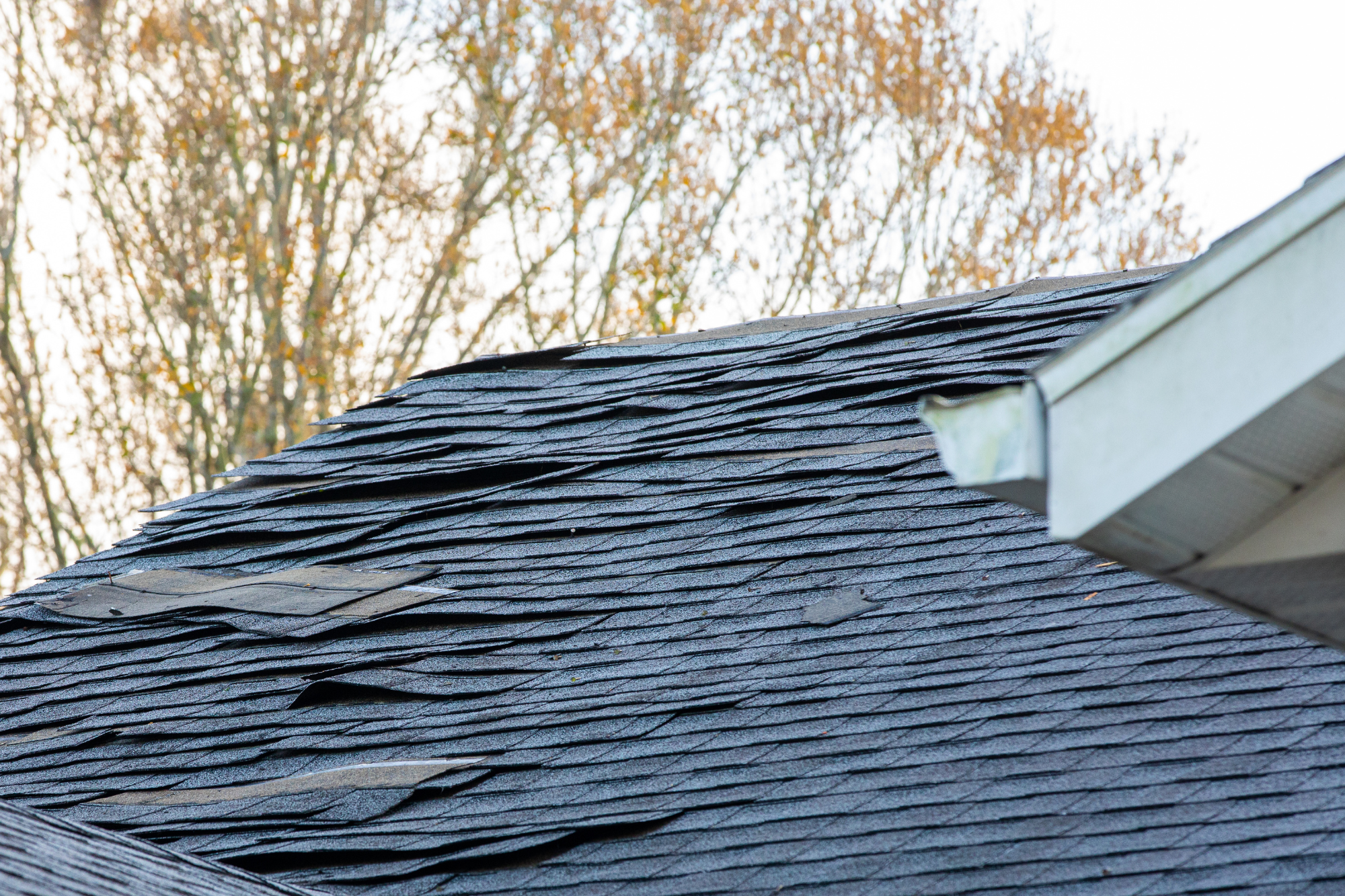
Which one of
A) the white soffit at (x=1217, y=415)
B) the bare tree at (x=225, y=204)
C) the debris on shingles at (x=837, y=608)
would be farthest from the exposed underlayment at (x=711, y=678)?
the bare tree at (x=225, y=204)

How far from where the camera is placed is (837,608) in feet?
12.8

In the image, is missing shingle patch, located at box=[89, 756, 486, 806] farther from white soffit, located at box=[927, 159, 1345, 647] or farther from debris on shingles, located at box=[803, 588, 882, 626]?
white soffit, located at box=[927, 159, 1345, 647]

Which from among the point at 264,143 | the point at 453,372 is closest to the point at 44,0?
the point at 264,143

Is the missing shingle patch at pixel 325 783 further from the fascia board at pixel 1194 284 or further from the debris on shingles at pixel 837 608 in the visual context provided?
the fascia board at pixel 1194 284

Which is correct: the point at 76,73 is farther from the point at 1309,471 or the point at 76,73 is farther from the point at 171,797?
the point at 1309,471

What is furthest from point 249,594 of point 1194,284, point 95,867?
point 1194,284

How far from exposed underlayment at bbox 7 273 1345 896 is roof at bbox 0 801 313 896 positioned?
184 mm

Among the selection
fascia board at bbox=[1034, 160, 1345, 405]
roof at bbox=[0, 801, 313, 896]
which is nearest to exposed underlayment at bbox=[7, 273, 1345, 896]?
roof at bbox=[0, 801, 313, 896]

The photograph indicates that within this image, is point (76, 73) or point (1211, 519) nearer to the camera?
point (1211, 519)

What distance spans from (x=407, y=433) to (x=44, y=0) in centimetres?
1308

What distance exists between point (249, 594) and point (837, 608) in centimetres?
236

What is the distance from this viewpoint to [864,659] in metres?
3.62

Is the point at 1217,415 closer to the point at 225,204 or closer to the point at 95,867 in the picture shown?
the point at 95,867

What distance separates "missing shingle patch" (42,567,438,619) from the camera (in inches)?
184
